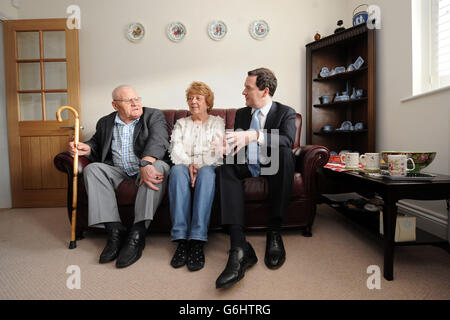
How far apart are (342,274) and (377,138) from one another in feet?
5.55

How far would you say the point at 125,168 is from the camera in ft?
5.52

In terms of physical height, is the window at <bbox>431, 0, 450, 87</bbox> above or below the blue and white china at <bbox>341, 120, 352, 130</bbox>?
above

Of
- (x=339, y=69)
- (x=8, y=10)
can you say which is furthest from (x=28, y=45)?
(x=339, y=69)

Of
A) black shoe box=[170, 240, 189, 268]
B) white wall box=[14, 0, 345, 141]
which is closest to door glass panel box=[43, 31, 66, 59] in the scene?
white wall box=[14, 0, 345, 141]

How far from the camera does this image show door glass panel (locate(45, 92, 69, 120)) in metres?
2.71

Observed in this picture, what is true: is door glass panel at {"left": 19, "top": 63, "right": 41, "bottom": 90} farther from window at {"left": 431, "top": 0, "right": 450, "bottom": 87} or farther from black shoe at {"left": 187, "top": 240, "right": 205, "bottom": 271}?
window at {"left": 431, "top": 0, "right": 450, "bottom": 87}

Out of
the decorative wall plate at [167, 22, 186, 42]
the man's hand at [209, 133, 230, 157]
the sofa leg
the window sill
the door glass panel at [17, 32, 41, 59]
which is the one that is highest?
the decorative wall plate at [167, 22, 186, 42]

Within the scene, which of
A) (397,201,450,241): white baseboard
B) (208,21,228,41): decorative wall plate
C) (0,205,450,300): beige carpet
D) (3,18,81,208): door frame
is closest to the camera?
(0,205,450,300): beige carpet

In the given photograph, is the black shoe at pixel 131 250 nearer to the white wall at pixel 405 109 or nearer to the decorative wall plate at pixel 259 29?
the white wall at pixel 405 109

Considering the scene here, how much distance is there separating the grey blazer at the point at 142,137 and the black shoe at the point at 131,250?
495mm

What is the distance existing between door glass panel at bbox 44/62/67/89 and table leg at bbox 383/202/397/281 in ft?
10.7

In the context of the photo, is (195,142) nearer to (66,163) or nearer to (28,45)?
(66,163)

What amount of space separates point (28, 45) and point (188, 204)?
2.86m
